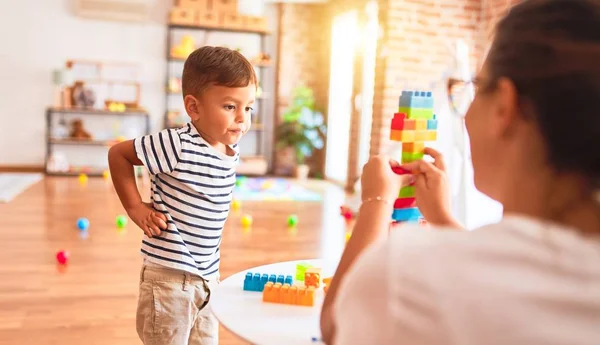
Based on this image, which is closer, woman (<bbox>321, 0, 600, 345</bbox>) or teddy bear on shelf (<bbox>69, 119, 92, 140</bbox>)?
woman (<bbox>321, 0, 600, 345</bbox>)

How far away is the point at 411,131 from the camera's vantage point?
130cm

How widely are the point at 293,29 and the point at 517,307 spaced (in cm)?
792

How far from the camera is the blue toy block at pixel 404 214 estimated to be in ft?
4.03

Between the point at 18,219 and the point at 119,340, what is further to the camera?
the point at 18,219

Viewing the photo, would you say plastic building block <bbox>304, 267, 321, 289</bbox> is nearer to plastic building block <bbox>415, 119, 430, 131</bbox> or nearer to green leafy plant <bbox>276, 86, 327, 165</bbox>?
plastic building block <bbox>415, 119, 430, 131</bbox>

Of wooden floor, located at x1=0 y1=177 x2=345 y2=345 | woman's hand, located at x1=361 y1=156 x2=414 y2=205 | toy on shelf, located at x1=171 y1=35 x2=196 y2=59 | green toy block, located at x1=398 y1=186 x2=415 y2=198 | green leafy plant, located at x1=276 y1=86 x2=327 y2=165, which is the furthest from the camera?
green leafy plant, located at x1=276 y1=86 x2=327 y2=165

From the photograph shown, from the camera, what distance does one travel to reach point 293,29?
820cm

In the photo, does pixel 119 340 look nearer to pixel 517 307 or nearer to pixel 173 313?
pixel 173 313

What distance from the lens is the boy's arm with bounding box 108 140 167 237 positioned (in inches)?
61.6

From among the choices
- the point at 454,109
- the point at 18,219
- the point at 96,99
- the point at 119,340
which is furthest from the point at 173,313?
the point at 96,99

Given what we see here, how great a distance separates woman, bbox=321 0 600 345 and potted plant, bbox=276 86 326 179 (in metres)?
7.16

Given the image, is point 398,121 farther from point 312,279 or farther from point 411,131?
point 312,279

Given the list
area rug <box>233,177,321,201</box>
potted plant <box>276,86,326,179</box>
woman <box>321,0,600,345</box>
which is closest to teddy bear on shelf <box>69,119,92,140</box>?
area rug <box>233,177,321,201</box>

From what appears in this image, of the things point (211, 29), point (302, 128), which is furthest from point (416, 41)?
point (211, 29)
